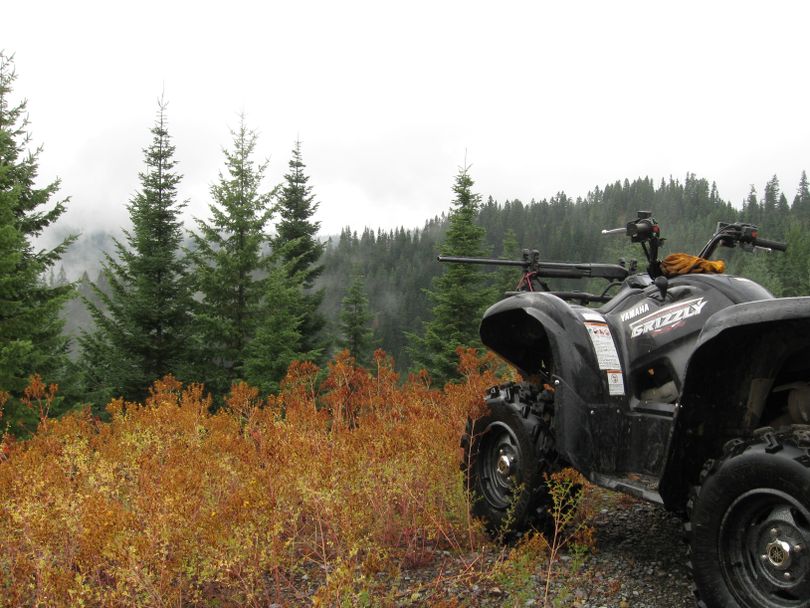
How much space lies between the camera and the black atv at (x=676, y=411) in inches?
94.0

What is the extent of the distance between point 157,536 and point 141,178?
19.4 m

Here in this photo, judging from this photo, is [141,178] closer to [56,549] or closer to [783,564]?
[56,549]

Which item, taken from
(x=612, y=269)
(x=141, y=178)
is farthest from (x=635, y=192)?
(x=612, y=269)

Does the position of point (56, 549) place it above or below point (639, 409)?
below

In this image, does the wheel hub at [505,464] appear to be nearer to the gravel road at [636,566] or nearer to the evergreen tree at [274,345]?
the gravel road at [636,566]

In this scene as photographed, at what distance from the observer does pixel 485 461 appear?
437 cm

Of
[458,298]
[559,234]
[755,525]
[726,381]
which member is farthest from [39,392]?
[559,234]

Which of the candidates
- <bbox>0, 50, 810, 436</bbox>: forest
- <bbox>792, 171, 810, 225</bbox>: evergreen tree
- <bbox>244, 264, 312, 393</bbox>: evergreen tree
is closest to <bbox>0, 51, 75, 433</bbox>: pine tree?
<bbox>0, 50, 810, 436</bbox>: forest

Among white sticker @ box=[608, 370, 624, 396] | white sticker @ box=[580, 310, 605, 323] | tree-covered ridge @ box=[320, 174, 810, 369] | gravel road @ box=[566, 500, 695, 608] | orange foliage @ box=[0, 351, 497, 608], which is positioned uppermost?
tree-covered ridge @ box=[320, 174, 810, 369]

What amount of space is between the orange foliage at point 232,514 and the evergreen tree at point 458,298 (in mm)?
18155

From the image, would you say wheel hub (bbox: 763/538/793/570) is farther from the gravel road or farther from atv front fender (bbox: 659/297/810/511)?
the gravel road

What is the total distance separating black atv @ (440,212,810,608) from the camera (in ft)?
7.83

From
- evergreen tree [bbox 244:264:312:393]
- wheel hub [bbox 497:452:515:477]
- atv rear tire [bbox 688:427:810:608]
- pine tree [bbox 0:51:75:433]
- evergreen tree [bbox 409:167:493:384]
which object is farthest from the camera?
evergreen tree [bbox 409:167:493:384]

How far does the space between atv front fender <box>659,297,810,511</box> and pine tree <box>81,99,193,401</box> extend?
1616 centimetres
